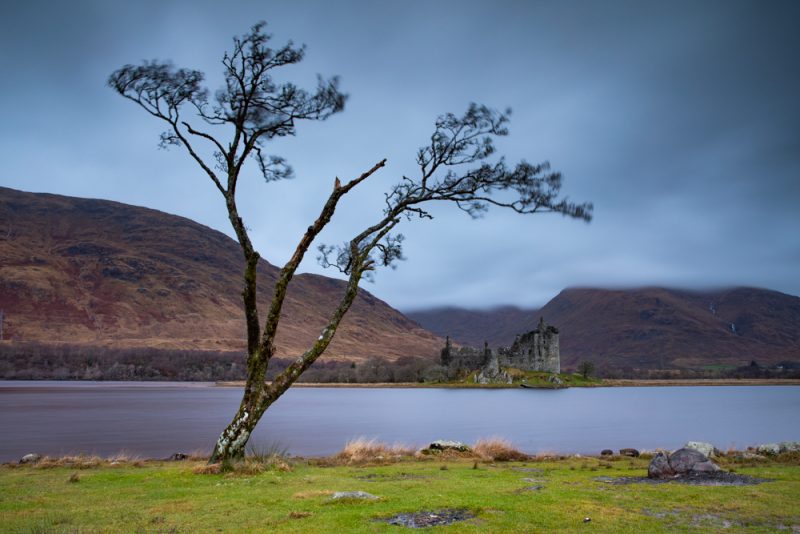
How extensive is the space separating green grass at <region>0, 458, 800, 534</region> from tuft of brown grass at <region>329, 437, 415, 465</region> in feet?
10.5

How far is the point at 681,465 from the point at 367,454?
9.64 metres

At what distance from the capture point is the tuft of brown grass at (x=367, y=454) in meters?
17.6

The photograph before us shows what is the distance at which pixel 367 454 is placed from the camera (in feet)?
62.2

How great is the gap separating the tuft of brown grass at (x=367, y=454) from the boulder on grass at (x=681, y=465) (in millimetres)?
7793

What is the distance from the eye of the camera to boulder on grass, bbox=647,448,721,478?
41.4ft

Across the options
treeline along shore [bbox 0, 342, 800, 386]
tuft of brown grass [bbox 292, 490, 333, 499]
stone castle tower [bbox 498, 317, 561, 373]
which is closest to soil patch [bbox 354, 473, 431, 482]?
tuft of brown grass [bbox 292, 490, 333, 499]

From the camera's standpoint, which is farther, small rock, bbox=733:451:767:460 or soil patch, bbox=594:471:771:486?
small rock, bbox=733:451:767:460

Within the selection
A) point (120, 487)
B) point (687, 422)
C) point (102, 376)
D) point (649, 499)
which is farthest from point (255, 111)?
point (102, 376)

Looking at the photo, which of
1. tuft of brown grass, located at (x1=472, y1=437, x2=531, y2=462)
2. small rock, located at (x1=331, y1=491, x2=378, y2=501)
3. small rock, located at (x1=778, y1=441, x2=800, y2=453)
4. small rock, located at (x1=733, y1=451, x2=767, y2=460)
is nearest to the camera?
small rock, located at (x1=331, y1=491, x2=378, y2=501)

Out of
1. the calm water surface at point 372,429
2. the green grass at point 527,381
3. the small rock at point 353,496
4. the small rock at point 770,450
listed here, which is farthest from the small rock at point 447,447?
the green grass at point 527,381

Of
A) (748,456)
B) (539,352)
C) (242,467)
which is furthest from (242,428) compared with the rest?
(539,352)

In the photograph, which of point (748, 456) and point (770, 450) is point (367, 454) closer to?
point (748, 456)

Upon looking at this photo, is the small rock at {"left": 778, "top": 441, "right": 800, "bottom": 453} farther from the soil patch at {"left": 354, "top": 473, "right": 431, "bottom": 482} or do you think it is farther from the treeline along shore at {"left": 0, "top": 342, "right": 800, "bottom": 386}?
the treeline along shore at {"left": 0, "top": 342, "right": 800, "bottom": 386}

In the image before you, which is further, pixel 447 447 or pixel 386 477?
pixel 447 447
